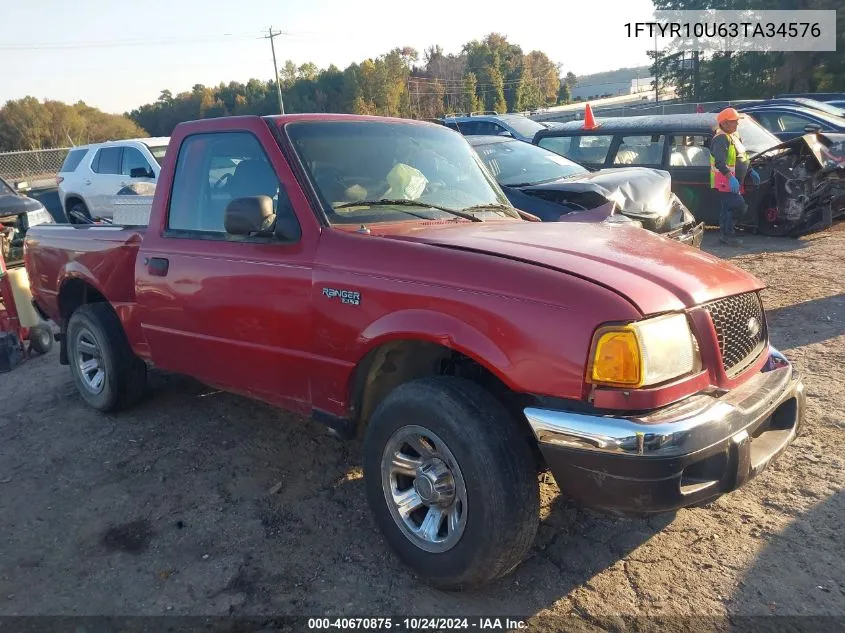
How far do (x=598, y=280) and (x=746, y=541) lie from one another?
1.55 metres

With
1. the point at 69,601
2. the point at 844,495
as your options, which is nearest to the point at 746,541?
the point at 844,495

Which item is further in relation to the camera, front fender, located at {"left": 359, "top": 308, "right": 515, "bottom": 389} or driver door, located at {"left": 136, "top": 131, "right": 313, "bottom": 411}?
driver door, located at {"left": 136, "top": 131, "right": 313, "bottom": 411}

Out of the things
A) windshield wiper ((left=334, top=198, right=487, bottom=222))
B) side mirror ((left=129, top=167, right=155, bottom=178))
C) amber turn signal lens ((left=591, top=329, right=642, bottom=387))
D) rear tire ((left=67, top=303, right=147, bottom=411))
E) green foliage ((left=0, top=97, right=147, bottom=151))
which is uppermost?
green foliage ((left=0, top=97, right=147, bottom=151))

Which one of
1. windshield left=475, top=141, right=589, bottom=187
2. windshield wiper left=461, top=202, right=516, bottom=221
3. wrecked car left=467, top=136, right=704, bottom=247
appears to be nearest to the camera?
windshield wiper left=461, top=202, right=516, bottom=221

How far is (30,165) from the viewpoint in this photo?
25141mm

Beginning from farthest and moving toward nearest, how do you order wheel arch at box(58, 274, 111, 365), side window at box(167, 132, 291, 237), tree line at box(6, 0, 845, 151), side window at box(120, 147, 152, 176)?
tree line at box(6, 0, 845, 151) → side window at box(120, 147, 152, 176) → wheel arch at box(58, 274, 111, 365) → side window at box(167, 132, 291, 237)

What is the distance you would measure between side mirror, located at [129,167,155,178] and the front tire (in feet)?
35.1

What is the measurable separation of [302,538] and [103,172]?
472 inches

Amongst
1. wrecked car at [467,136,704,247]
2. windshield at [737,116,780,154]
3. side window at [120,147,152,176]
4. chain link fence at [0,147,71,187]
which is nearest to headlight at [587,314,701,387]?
wrecked car at [467,136,704,247]

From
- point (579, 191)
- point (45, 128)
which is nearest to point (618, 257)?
point (579, 191)

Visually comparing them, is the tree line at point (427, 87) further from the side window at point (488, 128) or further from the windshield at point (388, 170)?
the windshield at point (388, 170)

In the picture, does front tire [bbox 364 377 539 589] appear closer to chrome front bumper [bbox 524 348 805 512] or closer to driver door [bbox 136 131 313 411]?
chrome front bumper [bbox 524 348 805 512]

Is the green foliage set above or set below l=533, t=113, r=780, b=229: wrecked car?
above

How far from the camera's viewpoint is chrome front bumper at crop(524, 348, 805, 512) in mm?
2375
